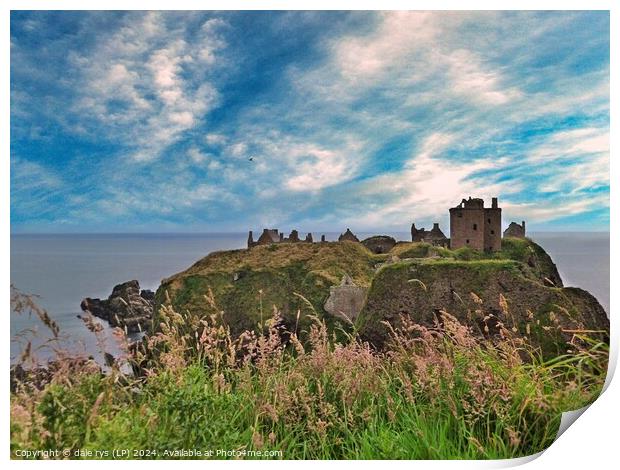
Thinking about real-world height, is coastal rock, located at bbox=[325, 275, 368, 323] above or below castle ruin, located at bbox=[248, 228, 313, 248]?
below

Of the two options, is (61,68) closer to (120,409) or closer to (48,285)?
(48,285)

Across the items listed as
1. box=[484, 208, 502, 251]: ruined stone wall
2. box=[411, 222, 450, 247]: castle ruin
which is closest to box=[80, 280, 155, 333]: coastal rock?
box=[411, 222, 450, 247]: castle ruin

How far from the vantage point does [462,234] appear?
5.36m

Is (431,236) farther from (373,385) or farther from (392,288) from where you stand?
(373,385)

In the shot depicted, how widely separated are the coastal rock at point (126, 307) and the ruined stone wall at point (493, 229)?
124 inches

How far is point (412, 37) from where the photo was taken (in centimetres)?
485

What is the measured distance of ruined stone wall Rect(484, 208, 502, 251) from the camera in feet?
16.8

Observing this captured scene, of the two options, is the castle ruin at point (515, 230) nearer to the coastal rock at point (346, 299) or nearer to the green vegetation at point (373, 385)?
the green vegetation at point (373, 385)

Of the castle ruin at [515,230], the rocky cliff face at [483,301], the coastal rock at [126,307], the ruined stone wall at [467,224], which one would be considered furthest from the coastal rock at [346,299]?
the coastal rock at [126,307]

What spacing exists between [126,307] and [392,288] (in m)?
2.41

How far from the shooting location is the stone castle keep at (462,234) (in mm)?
5148

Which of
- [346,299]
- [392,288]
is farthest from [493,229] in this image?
[346,299]

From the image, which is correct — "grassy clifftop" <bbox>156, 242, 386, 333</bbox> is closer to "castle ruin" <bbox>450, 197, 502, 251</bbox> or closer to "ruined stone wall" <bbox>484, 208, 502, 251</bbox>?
"castle ruin" <bbox>450, 197, 502, 251</bbox>
